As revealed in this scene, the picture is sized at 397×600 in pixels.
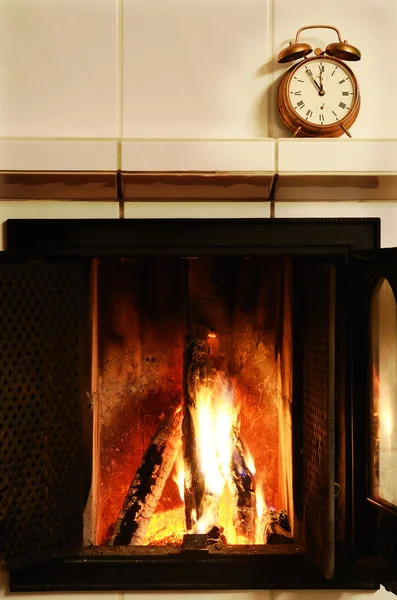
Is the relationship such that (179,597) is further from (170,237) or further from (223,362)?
(170,237)

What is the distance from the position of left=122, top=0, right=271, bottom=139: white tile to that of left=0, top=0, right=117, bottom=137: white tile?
5 cm

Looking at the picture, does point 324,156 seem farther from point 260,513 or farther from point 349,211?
point 260,513

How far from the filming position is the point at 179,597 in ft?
4.75

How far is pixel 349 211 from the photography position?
147 cm

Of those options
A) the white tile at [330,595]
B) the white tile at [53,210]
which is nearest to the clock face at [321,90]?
the white tile at [53,210]

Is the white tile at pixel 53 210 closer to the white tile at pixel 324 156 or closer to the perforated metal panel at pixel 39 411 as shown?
the perforated metal panel at pixel 39 411

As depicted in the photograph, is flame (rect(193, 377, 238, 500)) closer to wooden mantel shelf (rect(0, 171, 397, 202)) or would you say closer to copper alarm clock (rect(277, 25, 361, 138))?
wooden mantel shelf (rect(0, 171, 397, 202))

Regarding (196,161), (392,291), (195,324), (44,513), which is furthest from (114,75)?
(44,513)

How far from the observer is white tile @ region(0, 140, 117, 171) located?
138 centimetres

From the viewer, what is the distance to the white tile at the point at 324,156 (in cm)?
139

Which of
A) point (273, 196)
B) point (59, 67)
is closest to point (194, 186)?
point (273, 196)

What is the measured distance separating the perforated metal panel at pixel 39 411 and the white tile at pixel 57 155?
0.76ft

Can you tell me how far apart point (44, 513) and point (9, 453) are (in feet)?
0.56

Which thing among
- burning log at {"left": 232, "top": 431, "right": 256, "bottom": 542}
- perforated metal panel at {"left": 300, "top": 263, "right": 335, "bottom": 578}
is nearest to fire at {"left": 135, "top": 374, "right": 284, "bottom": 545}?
burning log at {"left": 232, "top": 431, "right": 256, "bottom": 542}
